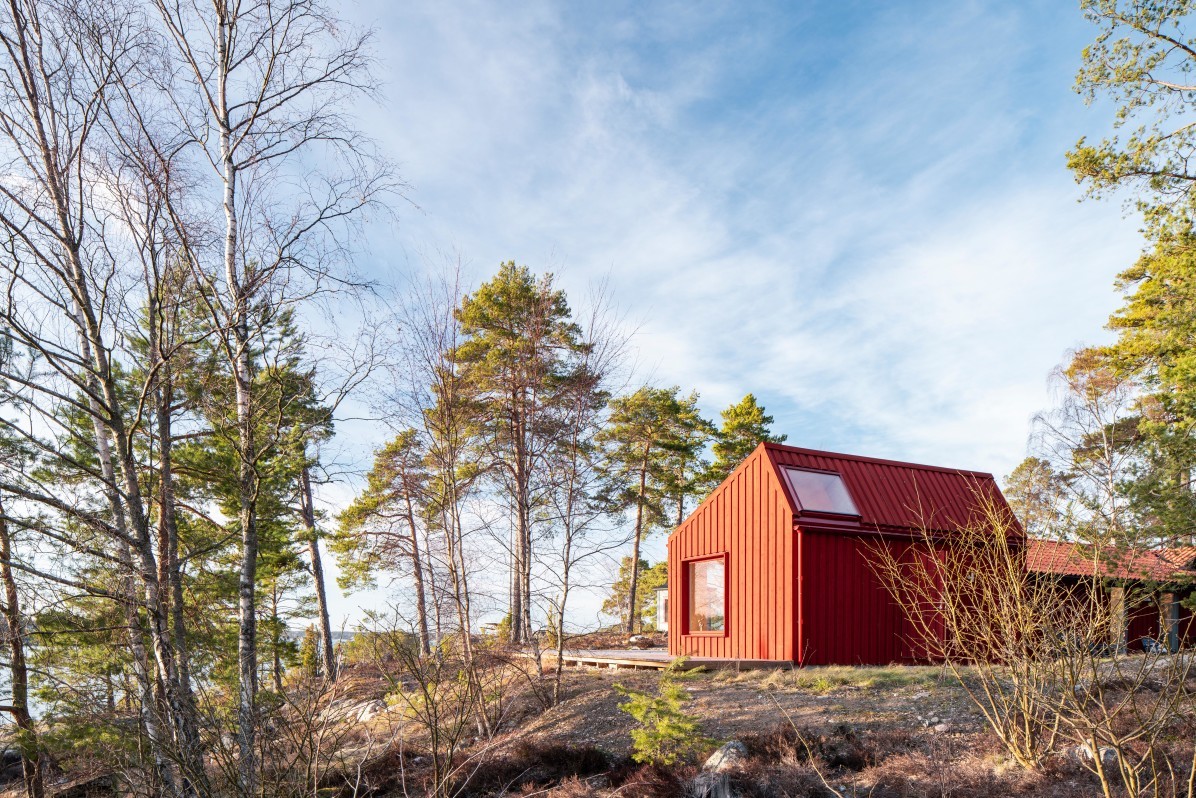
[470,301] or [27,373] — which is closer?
[27,373]

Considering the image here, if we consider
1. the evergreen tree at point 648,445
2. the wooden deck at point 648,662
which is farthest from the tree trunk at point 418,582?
the evergreen tree at point 648,445

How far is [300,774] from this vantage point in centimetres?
469

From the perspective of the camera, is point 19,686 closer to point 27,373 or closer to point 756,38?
point 27,373

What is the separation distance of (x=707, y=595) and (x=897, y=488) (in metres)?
4.03

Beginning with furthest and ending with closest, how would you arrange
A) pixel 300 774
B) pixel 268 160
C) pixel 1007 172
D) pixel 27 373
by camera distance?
pixel 1007 172, pixel 268 160, pixel 27 373, pixel 300 774

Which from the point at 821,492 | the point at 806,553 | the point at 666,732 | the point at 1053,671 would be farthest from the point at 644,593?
the point at 1053,671

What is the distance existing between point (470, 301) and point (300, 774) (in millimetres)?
15083

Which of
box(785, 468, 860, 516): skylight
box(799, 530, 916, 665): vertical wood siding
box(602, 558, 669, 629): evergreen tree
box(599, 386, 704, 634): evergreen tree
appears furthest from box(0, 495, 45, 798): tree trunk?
box(602, 558, 669, 629): evergreen tree

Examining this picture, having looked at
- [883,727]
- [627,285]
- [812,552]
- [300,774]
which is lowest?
[883,727]

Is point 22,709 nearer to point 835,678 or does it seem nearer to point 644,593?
point 835,678

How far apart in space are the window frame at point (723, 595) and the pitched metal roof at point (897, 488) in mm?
2193

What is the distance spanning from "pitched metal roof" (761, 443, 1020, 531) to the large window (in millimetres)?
2454

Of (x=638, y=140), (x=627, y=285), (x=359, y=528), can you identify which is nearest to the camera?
(x=638, y=140)

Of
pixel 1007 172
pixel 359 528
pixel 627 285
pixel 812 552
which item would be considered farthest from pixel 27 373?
pixel 359 528
